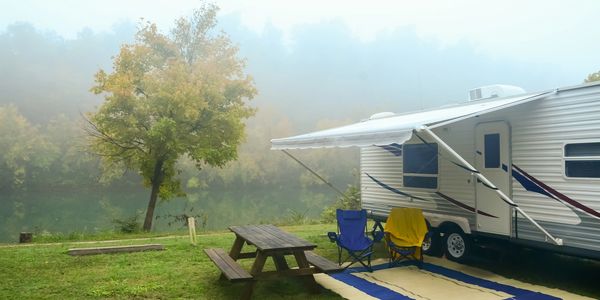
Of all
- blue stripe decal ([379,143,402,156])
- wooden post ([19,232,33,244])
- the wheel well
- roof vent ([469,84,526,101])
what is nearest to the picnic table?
the wheel well

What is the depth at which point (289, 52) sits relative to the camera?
112 m

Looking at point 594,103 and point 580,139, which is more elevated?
point 594,103

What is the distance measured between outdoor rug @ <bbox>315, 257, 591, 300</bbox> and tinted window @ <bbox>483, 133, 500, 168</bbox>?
1482mm

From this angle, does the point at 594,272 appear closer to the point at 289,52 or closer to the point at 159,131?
the point at 159,131

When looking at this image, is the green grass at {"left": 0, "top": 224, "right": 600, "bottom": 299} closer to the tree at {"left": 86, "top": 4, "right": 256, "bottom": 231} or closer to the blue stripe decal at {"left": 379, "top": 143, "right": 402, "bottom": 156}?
the blue stripe decal at {"left": 379, "top": 143, "right": 402, "bottom": 156}

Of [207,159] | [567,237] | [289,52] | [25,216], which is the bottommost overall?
[25,216]

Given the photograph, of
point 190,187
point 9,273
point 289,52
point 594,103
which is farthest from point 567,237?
point 289,52

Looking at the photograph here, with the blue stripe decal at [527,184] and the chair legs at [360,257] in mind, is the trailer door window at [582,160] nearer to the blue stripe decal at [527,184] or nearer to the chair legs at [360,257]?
the blue stripe decal at [527,184]

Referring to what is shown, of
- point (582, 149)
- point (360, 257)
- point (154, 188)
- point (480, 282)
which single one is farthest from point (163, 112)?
point (582, 149)

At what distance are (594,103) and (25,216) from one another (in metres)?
23.2

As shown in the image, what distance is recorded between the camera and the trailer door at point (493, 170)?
615cm

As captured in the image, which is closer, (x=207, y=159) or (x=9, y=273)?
(x=9, y=273)

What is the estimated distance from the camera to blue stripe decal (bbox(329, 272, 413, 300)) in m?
5.24

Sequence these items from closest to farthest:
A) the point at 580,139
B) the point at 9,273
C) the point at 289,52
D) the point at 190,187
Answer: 1. the point at 580,139
2. the point at 9,273
3. the point at 190,187
4. the point at 289,52
